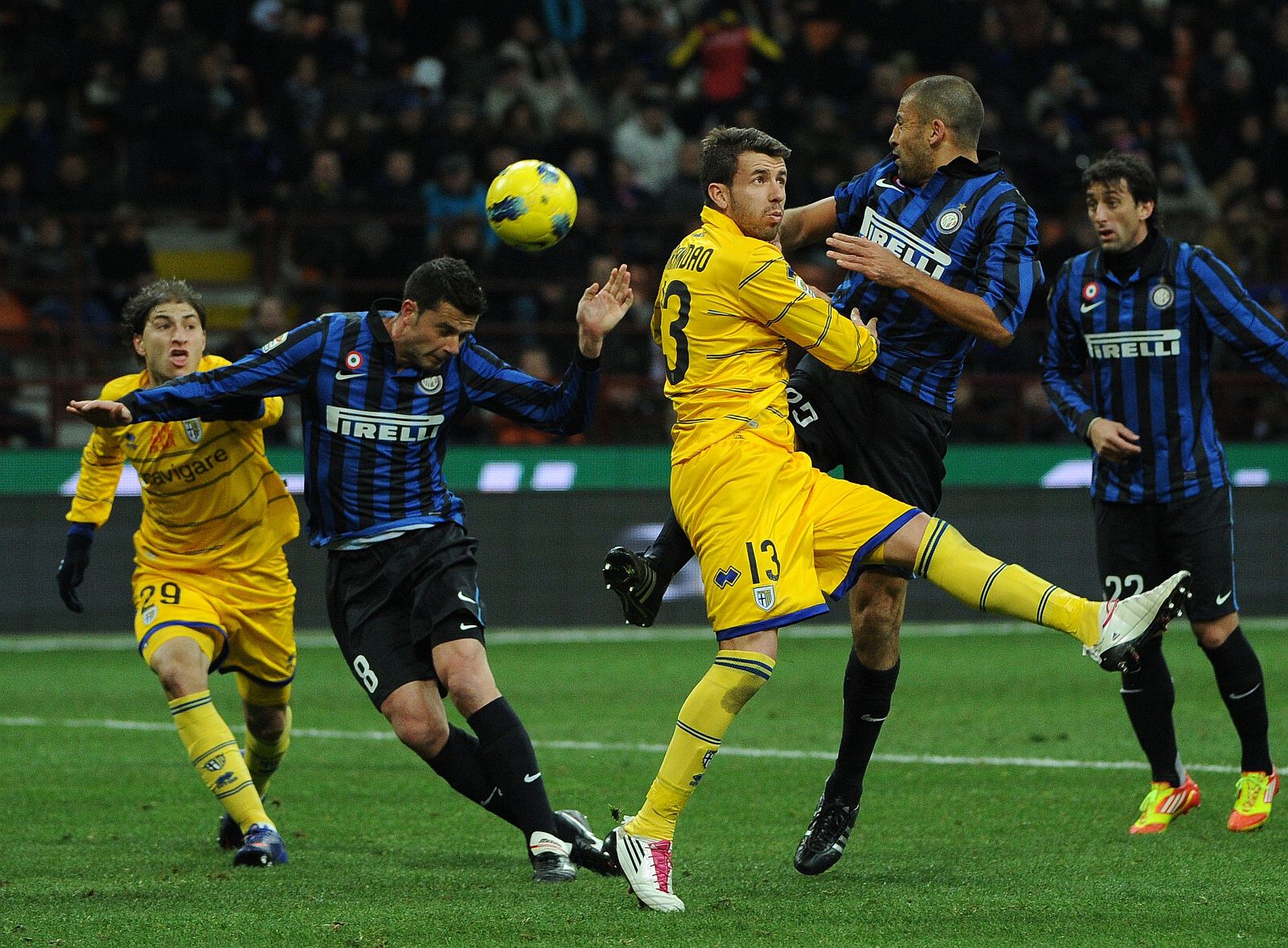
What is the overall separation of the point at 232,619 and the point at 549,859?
66.1 inches

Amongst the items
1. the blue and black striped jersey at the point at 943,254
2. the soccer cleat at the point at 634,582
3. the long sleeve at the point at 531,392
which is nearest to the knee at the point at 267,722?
the long sleeve at the point at 531,392

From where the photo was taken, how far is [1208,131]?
19266 mm

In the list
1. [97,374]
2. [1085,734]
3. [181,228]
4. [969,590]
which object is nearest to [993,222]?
[969,590]

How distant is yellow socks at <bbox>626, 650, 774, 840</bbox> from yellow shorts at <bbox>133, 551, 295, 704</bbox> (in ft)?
6.53

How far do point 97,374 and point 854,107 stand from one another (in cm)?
811

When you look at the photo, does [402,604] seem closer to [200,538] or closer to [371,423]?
[371,423]

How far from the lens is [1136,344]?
677cm

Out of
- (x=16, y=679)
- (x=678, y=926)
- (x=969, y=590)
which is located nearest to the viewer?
(x=678, y=926)

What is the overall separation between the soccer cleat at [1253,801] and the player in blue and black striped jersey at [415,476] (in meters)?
2.36

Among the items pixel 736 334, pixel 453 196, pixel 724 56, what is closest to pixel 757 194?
pixel 736 334

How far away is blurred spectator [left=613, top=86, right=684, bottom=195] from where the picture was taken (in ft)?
57.2

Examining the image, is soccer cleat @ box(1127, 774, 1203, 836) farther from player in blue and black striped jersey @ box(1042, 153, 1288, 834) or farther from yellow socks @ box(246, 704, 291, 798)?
yellow socks @ box(246, 704, 291, 798)

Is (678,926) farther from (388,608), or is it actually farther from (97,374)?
(97,374)

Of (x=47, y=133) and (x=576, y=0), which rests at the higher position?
(x=576, y=0)
